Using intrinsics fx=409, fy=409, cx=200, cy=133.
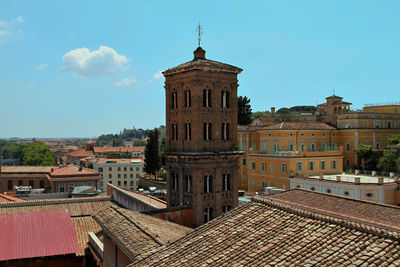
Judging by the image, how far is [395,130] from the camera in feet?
187

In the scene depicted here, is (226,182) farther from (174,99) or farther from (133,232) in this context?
(133,232)

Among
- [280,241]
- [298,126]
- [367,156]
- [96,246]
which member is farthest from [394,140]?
[280,241]

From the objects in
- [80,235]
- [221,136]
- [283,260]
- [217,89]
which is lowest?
[80,235]

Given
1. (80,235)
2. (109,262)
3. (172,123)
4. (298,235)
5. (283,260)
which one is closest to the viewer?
(283,260)

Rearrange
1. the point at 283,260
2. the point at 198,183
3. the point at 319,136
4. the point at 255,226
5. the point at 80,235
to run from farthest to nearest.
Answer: the point at 319,136 < the point at 198,183 < the point at 80,235 < the point at 255,226 < the point at 283,260

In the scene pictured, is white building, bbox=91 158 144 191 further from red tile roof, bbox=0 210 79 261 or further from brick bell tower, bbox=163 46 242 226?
red tile roof, bbox=0 210 79 261

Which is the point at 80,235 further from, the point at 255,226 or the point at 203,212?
the point at 255,226

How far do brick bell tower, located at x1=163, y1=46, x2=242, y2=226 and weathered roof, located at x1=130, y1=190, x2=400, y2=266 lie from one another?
40.5 feet

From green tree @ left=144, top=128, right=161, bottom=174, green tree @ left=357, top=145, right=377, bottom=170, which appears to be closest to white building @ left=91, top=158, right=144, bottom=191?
green tree @ left=144, top=128, right=161, bottom=174

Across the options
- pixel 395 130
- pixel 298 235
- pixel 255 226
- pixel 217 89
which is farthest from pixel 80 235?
pixel 395 130

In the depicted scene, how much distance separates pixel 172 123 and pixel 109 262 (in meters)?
12.9

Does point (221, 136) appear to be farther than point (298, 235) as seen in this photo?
Yes

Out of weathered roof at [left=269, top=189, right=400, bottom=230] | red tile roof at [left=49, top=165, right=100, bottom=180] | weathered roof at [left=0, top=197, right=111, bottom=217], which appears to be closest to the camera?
weathered roof at [left=269, top=189, right=400, bottom=230]

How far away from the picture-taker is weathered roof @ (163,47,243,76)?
24.1 m
